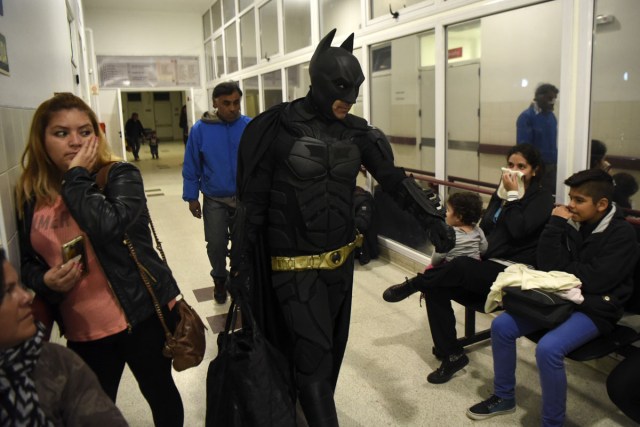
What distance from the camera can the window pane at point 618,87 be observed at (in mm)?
2594

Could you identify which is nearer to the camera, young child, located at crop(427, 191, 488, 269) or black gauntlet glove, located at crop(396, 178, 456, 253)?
black gauntlet glove, located at crop(396, 178, 456, 253)

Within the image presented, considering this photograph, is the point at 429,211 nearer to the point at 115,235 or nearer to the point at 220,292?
the point at 115,235

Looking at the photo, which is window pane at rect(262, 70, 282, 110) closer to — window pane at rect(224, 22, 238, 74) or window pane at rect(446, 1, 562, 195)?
window pane at rect(224, 22, 238, 74)

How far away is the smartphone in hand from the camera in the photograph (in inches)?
51.6

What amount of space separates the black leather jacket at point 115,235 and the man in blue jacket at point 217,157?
1.74m

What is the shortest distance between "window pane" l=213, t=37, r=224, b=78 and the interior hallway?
8196mm

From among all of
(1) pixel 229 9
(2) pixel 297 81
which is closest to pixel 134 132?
(1) pixel 229 9

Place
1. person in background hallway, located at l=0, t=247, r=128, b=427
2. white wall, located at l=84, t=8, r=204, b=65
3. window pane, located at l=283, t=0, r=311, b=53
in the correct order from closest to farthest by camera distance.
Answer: person in background hallway, located at l=0, t=247, r=128, b=427
window pane, located at l=283, t=0, r=311, b=53
white wall, located at l=84, t=8, r=204, b=65

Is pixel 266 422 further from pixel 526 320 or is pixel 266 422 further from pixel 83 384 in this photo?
pixel 526 320

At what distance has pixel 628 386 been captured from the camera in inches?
71.6

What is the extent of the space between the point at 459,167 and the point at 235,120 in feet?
6.11

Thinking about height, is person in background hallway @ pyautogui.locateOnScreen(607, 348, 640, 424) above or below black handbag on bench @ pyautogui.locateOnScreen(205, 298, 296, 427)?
below

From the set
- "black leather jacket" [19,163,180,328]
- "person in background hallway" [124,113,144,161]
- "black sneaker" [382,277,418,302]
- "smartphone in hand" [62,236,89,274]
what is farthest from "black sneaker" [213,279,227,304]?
"person in background hallway" [124,113,144,161]

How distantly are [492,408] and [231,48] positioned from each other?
30.2ft
